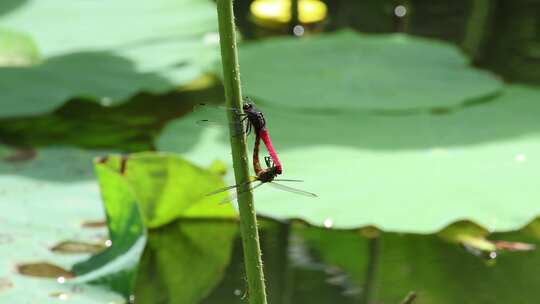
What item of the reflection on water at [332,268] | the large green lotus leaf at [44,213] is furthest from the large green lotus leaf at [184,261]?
the large green lotus leaf at [44,213]

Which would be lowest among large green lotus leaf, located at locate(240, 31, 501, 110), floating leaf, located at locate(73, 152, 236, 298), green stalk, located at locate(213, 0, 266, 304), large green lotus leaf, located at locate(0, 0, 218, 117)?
large green lotus leaf, located at locate(240, 31, 501, 110)

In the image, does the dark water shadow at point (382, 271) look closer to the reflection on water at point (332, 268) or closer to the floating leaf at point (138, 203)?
the reflection on water at point (332, 268)

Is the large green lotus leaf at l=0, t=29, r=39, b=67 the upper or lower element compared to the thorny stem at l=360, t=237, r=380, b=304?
upper

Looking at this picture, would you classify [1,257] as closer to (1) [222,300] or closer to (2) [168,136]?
(1) [222,300]

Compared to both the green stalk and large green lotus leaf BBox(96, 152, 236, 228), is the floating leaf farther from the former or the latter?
the green stalk

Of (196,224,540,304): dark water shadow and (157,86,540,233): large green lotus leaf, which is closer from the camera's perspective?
(196,224,540,304): dark water shadow

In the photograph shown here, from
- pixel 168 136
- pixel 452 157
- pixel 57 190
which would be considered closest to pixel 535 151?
pixel 452 157

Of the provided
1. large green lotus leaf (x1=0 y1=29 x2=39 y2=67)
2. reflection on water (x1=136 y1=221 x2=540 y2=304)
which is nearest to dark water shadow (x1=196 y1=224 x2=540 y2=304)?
reflection on water (x1=136 y1=221 x2=540 y2=304)

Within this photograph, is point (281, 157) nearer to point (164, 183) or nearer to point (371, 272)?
point (164, 183)
